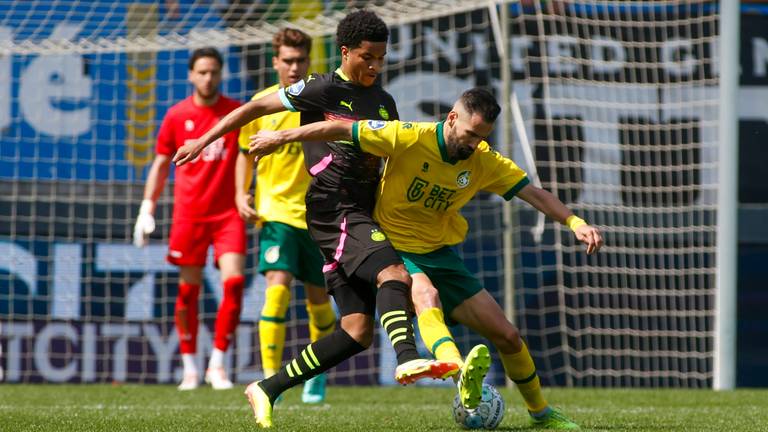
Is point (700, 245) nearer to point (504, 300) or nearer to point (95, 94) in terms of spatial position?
point (504, 300)

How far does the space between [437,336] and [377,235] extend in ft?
1.84

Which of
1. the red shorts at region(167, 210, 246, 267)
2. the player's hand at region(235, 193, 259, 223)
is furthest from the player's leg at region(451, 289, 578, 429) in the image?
the red shorts at region(167, 210, 246, 267)

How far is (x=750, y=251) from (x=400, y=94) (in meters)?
2.97

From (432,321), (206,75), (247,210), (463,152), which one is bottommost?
(432,321)

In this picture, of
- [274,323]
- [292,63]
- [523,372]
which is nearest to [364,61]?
[523,372]

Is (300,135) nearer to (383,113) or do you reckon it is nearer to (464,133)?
(464,133)

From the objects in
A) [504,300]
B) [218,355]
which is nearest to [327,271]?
[218,355]

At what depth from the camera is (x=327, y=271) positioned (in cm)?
512

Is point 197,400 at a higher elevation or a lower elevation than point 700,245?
lower

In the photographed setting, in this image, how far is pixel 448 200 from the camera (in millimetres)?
5078

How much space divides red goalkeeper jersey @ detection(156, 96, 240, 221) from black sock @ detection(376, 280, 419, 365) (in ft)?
12.3

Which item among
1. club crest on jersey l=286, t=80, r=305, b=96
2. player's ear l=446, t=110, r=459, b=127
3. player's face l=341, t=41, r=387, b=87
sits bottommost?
player's ear l=446, t=110, r=459, b=127

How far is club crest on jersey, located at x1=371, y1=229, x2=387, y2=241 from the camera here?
4.96m

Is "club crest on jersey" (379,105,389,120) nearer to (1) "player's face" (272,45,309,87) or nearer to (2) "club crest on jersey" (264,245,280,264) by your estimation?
(1) "player's face" (272,45,309,87)
